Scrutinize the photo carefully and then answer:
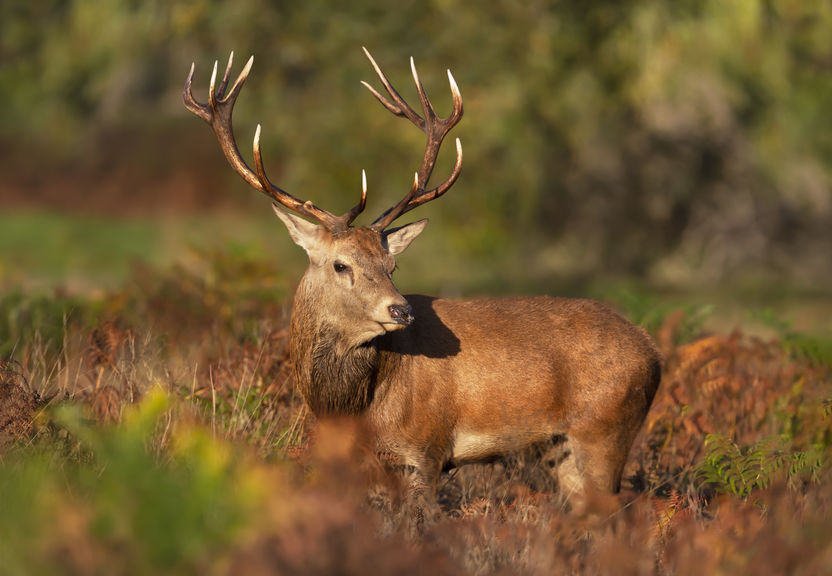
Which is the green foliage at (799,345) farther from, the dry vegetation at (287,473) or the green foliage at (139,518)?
the green foliage at (139,518)

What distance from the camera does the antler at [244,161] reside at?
566cm

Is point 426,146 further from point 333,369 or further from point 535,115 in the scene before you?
point 535,115

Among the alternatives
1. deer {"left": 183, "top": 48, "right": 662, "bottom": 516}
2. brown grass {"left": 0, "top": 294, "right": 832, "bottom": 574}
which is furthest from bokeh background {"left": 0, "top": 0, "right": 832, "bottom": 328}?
deer {"left": 183, "top": 48, "right": 662, "bottom": 516}

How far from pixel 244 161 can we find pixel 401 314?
1404 mm

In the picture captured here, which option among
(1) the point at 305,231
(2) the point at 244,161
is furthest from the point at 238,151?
(1) the point at 305,231

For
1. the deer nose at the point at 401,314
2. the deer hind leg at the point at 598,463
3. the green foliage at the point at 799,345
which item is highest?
the deer nose at the point at 401,314

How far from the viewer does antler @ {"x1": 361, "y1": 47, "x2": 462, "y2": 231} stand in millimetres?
5875

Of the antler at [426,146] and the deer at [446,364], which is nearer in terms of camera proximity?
the deer at [446,364]

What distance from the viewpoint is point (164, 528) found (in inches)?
118

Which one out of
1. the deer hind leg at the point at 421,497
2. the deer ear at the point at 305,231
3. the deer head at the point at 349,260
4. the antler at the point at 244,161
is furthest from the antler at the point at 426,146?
the deer hind leg at the point at 421,497

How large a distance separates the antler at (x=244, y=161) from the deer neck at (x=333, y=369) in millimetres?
489

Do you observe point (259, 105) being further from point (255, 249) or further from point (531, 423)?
point (531, 423)

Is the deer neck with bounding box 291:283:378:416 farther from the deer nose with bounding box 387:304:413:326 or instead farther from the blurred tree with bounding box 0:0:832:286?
the blurred tree with bounding box 0:0:832:286

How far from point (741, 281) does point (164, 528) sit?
659 inches
